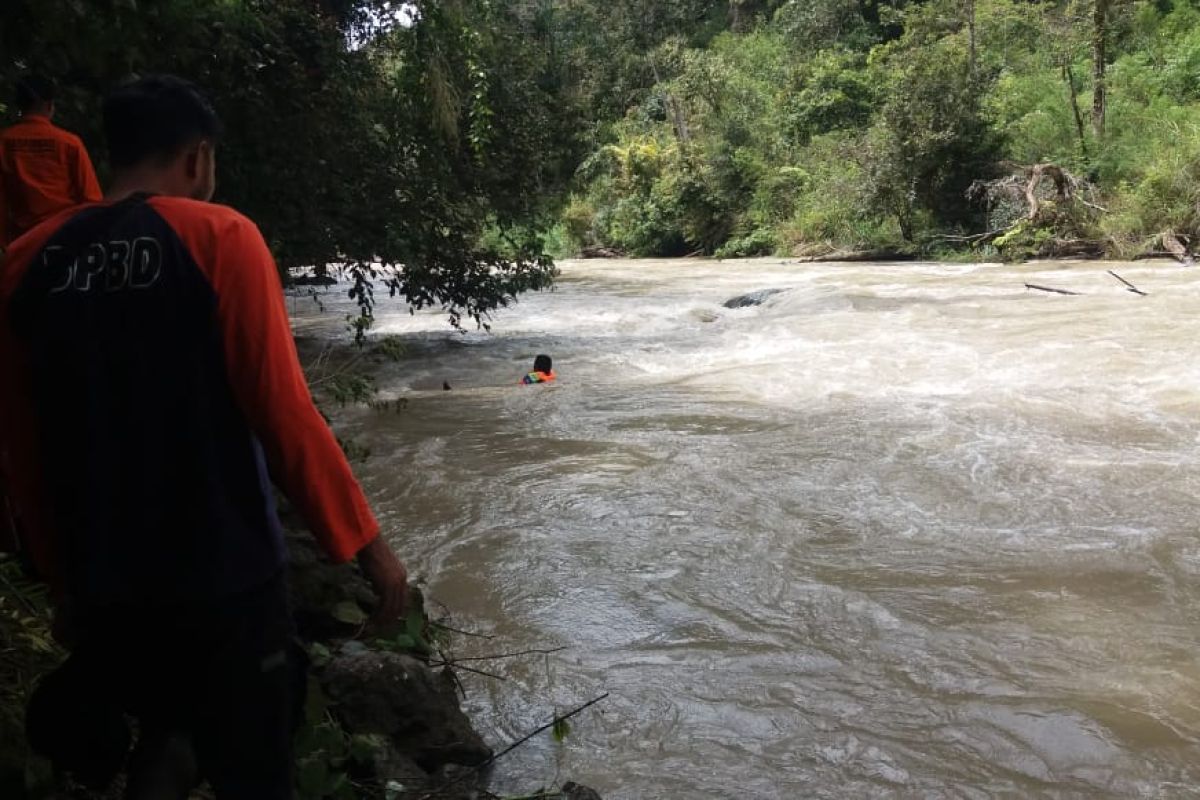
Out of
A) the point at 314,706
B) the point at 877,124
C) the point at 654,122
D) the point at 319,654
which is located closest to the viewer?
the point at 314,706

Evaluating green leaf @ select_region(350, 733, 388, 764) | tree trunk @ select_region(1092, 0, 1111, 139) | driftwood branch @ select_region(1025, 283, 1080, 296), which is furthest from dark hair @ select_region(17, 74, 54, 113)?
tree trunk @ select_region(1092, 0, 1111, 139)

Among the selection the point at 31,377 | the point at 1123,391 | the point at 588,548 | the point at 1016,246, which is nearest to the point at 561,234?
the point at 1016,246

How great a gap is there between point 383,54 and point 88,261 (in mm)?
8517

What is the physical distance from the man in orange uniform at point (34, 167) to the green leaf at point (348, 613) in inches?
80.3

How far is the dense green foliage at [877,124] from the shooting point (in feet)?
72.1

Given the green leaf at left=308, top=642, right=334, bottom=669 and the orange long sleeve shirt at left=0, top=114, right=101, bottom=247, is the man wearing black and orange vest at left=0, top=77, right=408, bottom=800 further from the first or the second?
the orange long sleeve shirt at left=0, top=114, right=101, bottom=247

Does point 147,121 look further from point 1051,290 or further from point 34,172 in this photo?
point 1051,290

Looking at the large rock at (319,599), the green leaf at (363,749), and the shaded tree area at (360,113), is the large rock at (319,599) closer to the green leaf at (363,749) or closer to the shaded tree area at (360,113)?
the green leaf at (363,749)

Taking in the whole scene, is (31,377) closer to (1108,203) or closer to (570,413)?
A: (570,413)

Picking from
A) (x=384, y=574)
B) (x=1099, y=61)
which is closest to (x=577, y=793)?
(x=384, y=574)

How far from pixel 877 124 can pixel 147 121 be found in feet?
83.0

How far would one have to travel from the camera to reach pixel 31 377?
1472mm

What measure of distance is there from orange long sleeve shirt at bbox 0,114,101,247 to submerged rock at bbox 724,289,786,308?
12.5 m

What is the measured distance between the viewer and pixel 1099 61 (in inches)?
843
